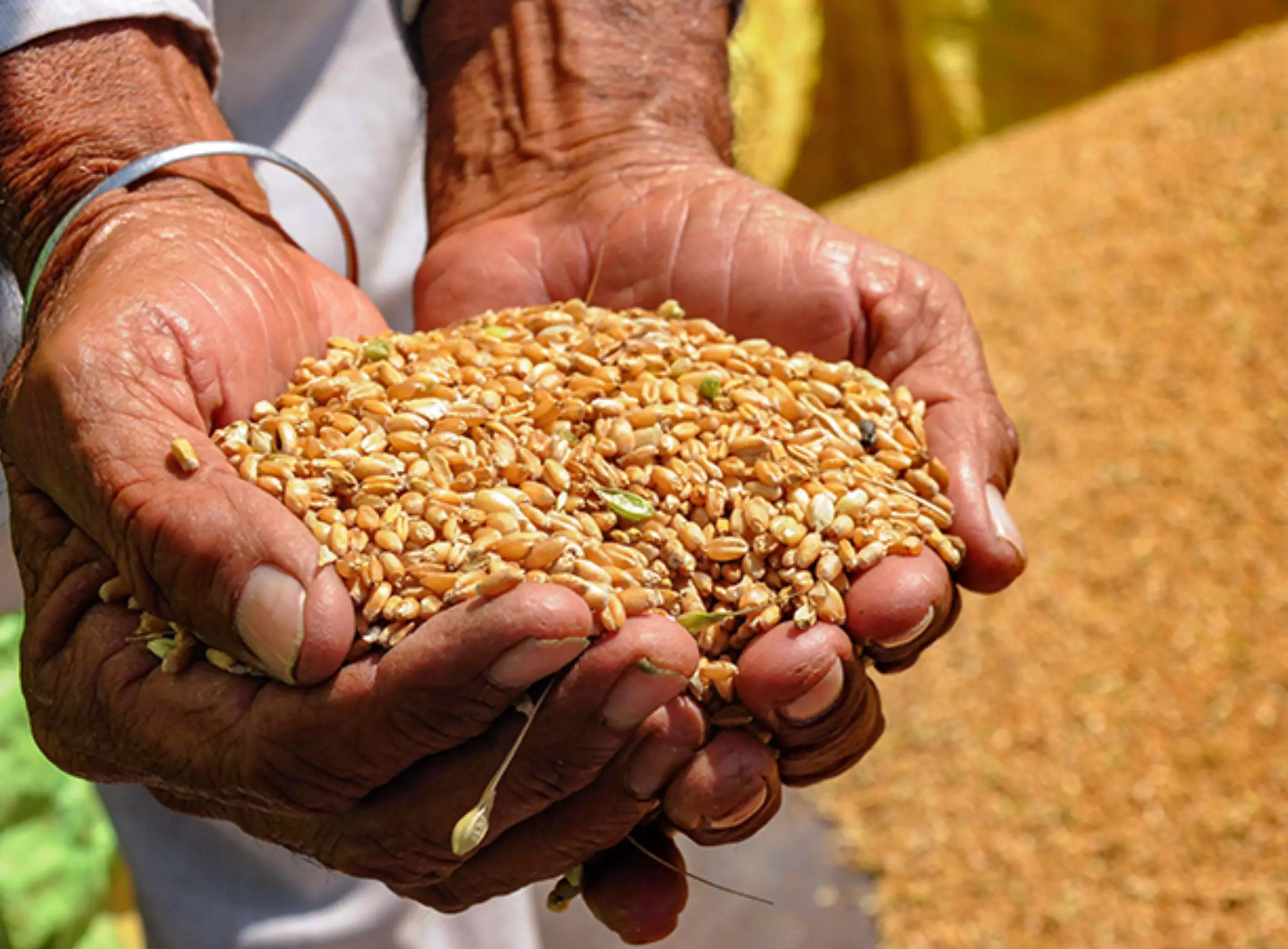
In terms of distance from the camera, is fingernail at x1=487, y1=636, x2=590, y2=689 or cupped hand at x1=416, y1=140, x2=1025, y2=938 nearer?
fingernail at x1=487, y1=636, x2=590, y2=689

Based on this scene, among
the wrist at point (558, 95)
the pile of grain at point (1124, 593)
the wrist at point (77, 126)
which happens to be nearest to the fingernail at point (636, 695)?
the wrist at point (77, 126)

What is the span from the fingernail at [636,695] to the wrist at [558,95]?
0.91 meters

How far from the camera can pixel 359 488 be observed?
4.31 feet

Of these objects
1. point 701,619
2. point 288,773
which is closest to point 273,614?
point 288,773

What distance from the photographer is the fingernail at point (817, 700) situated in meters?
1.23

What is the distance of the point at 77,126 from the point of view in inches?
59.2

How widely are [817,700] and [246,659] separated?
0.53m

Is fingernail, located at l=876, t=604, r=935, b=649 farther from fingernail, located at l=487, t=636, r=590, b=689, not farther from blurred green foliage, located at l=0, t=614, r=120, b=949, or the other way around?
blurred green foliage, located at l=0, t=614, r=120, b=949

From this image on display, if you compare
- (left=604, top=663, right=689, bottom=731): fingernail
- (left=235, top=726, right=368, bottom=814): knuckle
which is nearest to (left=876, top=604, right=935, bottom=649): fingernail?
(left=604, top=663, right=689, bottom=731): fingernail

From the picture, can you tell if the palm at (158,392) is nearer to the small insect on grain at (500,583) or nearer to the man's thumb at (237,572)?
the man's thumb at (237,572)

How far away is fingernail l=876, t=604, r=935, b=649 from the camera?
4.31 ft

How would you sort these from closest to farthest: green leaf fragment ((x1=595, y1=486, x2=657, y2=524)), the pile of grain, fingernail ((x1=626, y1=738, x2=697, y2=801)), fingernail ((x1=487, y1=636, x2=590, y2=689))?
1. fingernail ((x1=487, y1=636, x2=590, y2=689))
2. fingernail ((x1=626, y1=738, x2=697, y2=801))
3. green leaf fragment ((x1=595, y1=486, x2=657, y2=524))
4. the pile of grain

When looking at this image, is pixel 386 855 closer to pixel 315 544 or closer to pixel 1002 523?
pixel 315 544

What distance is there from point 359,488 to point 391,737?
0.28 m
